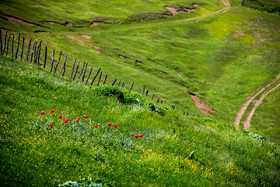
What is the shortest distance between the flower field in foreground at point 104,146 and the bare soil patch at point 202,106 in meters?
23.3

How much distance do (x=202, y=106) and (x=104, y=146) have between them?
1382 inches

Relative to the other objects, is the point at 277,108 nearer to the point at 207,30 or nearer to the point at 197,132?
the point at 197,132

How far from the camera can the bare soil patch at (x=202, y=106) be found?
39.4 m

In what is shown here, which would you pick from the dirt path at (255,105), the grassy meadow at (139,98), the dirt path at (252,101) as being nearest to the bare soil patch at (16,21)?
the grassy meadow at (139,98)

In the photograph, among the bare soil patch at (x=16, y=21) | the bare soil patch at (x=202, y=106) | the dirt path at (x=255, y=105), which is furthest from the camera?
the bare soil patch at (x=16, y=21)

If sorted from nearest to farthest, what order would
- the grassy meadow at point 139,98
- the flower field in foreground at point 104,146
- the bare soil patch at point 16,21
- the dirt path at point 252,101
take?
1. the flower field in foreground at point 104,146
2. the grassy meadow at point 139,98
3. the dirt path at point 252,101
4. the bare soil patch at point 16,21

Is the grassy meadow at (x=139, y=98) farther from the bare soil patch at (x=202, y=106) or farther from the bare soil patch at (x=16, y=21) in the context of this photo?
the bare soil patch at (x=202, y=106)

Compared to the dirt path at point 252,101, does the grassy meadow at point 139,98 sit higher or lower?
higher

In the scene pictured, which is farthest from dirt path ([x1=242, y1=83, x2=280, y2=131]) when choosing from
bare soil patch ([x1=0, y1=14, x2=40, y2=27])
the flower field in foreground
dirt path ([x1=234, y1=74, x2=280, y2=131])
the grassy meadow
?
bare soil patch ([x1=0, y1=14, x2=40, y2=27])

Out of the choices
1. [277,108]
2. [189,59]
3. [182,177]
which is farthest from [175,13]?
[182,177]

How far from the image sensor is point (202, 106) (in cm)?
4116

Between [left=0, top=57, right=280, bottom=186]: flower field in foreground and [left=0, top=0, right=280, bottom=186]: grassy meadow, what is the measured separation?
0.05 m

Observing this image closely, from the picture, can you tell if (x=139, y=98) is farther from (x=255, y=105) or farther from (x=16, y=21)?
(x=16, y=21)

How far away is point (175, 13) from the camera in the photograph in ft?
351
